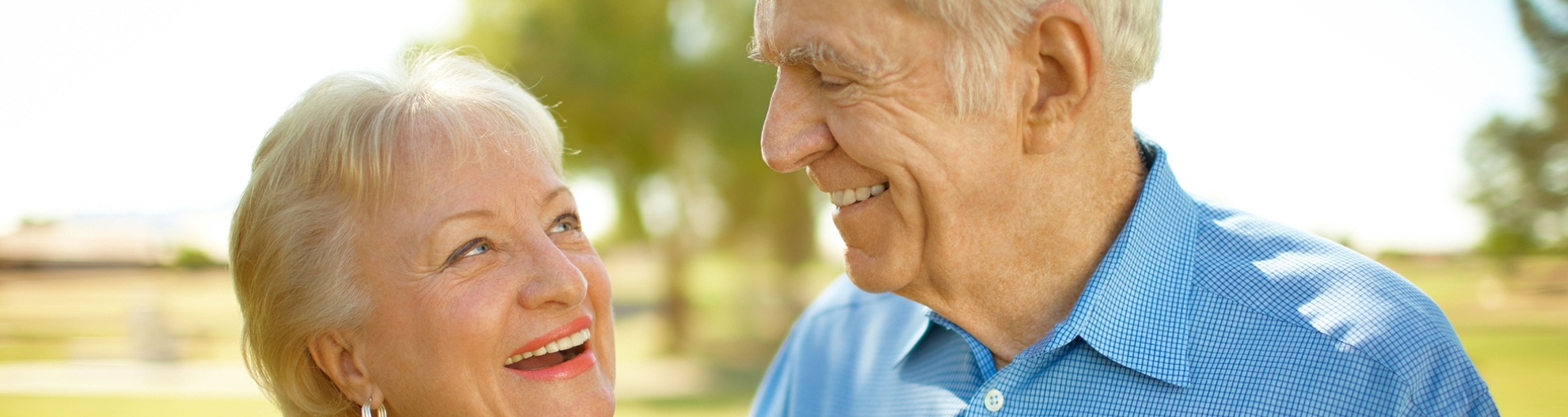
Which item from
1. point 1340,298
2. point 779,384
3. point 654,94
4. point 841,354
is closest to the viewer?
point 1340,298

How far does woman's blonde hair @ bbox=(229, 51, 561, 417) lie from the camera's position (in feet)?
5.46

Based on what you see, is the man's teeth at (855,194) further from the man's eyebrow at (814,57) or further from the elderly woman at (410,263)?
the elderly woman at (410,263)

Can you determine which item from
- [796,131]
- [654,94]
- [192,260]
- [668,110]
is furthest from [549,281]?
[668,110]

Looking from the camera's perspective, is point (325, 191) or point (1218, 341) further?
point (325, 191)

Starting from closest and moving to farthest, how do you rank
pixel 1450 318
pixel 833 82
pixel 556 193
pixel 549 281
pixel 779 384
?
pixel 833 82, pixel 549 281, pixel 556 193, pixel 779 384, pixel 1450 318

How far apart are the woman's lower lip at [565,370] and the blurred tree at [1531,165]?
2.23 metres

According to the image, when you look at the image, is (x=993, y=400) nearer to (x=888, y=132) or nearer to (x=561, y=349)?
(x=888, y=132)

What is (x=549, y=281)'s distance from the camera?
1669 mm

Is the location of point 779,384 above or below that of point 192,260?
below

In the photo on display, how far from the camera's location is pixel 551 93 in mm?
10711

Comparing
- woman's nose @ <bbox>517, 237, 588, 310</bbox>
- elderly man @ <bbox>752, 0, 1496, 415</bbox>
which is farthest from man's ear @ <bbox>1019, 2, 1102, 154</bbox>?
woman's nose @ <bbox>517, 237, 588, 310</bbox>

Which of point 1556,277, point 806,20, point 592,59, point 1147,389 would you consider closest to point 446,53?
point 806,20

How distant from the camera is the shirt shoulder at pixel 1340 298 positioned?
1289mm

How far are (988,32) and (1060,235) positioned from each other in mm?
395
